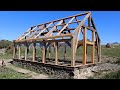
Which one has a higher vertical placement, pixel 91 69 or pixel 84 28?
pixel 84 28

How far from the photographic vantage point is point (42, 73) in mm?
14367
